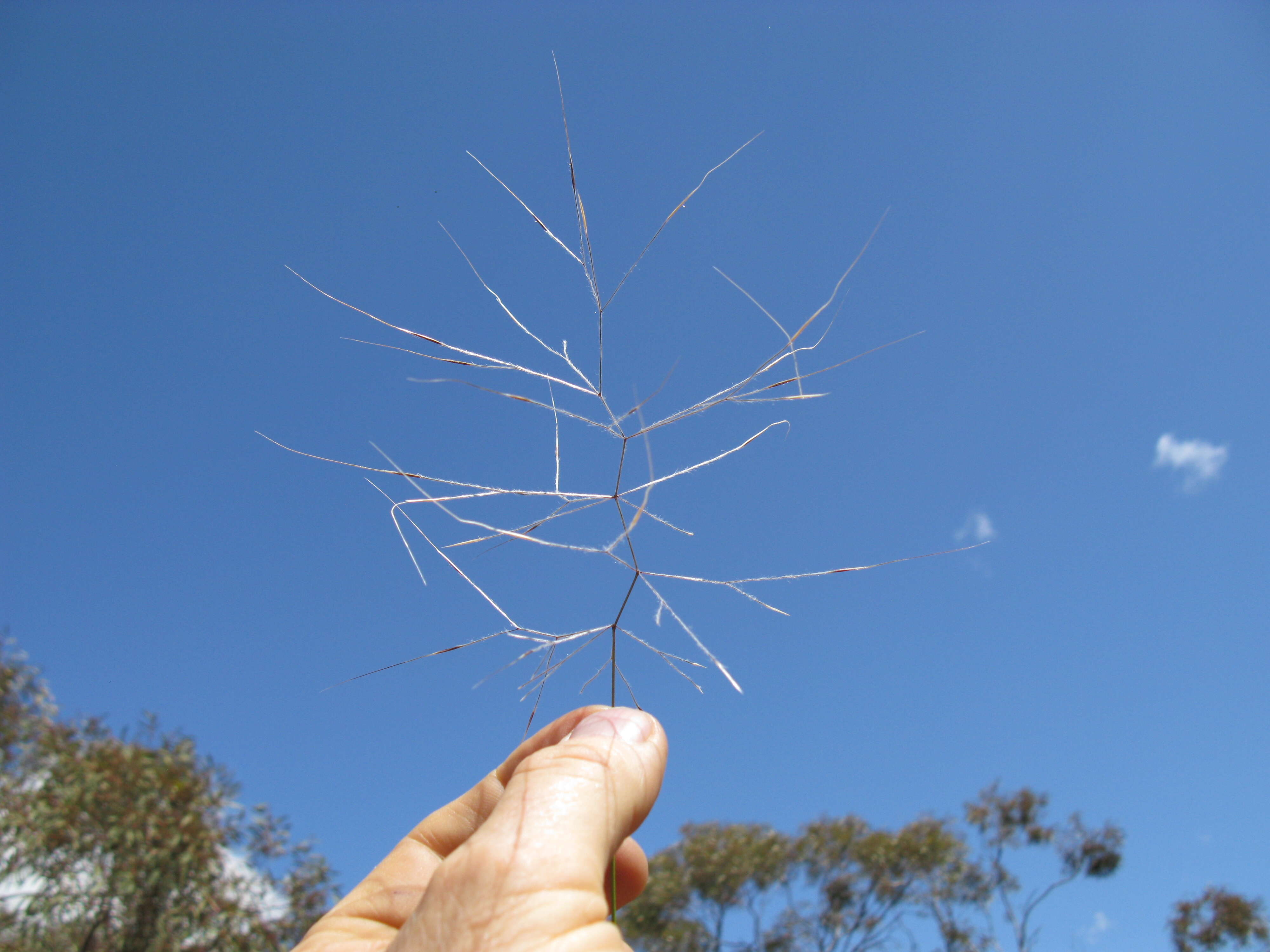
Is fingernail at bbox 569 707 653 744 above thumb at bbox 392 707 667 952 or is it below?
above

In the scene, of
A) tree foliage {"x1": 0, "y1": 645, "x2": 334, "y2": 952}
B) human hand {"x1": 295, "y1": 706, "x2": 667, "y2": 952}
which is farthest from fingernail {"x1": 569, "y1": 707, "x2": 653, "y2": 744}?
tree foliage {"x1": 0, "y1": 645, "x2": 334, "y2": 952}

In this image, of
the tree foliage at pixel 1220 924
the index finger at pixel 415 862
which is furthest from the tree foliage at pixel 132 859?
the tree foliage at pixel 1220 924

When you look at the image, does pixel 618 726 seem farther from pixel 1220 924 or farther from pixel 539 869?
pixel 1220 924

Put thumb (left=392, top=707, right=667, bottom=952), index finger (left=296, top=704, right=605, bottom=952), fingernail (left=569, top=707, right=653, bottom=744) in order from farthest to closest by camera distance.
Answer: index finger (left=296, top=704, right=605, bottom=952)
fingernail (left=569, top=707, right=653, bottom=744)
thumb (left=392, top=707, right=667, bottom=952)

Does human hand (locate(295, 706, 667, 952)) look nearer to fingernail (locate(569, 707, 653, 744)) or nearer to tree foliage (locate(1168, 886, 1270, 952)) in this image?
fingernail (locate(569, 707, 653, 744))

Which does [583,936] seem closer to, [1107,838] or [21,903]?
[21,903]

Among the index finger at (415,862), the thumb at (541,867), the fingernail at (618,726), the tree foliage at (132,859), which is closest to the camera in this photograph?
the thumb at (541,867)

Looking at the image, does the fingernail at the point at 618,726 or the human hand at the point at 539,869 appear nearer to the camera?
the human hand at the point at 539,869

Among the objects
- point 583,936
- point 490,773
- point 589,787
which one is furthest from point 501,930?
point 490,773

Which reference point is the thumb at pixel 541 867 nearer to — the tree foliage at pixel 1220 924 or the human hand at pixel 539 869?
the human hand at pixel 539 869
